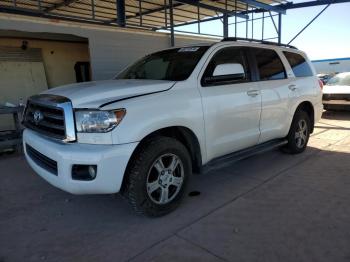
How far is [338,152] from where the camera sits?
6.02m

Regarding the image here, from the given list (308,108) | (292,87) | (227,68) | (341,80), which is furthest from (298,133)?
(341,80)

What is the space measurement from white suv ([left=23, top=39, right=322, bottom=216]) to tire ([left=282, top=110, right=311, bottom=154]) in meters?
0.52

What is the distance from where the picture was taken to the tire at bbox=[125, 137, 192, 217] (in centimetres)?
326

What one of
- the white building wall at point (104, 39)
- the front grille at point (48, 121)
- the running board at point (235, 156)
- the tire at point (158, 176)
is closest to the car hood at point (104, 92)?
the front grille at point (48, 121)

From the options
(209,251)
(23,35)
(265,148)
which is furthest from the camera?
(23,35)

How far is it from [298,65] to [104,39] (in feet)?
16.1

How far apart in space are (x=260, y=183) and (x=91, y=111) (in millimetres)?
2594

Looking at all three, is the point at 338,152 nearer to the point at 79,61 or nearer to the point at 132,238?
the point at 132,238

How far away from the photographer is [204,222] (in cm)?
346

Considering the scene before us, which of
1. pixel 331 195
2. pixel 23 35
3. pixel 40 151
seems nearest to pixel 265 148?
pixel 331 195

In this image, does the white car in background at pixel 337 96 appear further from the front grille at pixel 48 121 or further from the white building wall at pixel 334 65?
the white building wall at pixel 334 65

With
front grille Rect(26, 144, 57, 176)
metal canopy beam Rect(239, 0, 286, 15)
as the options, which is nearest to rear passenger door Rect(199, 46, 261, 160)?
front grille Rect(26, 144, 57, 176)

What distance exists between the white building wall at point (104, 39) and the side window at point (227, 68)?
15.5 ft

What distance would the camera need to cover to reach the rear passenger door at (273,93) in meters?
4.72
